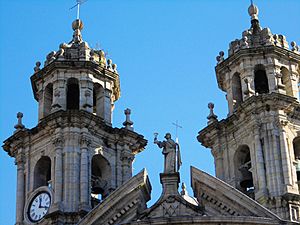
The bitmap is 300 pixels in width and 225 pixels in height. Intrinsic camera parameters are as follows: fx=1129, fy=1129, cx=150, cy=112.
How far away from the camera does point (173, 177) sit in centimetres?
3625

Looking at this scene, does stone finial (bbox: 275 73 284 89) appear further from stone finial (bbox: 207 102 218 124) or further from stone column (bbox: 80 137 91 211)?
stone column (bbox: 80 137 91 211)

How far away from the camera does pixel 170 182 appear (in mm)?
36188

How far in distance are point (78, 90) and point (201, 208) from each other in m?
8.69

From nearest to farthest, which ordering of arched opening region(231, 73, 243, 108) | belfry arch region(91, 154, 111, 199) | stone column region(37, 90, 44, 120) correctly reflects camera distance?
belfry arch region(91, 154, 111, 199) < arched opening region(231, 73, 243, 108) < stone column region(37, 90, 44, 120)

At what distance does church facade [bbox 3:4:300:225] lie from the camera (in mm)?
36562

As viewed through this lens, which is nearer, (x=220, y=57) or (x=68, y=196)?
(x=68, y=196)

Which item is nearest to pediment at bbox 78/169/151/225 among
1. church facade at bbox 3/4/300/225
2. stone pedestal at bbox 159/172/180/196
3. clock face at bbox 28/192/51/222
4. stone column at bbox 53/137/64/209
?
church facade at bbox 3/4/300/225

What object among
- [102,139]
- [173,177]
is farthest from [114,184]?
[173,177]

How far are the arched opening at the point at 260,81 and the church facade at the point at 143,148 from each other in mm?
41

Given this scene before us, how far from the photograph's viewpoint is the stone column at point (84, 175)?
3838 cm

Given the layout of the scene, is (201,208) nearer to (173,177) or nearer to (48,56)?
(173,177)

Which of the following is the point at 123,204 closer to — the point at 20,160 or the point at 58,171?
the point at 58,171

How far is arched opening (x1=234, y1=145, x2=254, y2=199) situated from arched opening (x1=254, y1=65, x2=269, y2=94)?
265cm

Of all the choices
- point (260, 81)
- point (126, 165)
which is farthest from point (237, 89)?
point (126, 165)
